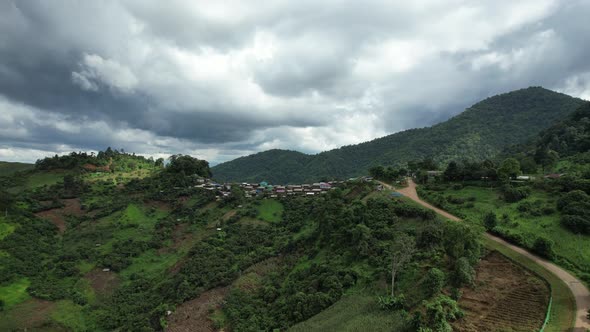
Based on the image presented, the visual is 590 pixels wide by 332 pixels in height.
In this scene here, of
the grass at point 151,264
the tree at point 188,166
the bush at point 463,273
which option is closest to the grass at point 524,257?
the bush at point 463,273

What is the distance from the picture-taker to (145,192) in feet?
267

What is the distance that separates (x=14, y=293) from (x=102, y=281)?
448 inches

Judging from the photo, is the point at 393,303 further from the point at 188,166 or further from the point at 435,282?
the point at 188,166

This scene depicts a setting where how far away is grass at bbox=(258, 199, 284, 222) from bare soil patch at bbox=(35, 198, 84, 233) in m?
45.8

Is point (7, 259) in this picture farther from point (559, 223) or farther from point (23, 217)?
point (559, 223)

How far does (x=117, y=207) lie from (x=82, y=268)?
2206 cm

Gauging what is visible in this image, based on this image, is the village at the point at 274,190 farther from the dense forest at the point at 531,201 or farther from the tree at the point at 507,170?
the tree at the point at 507,170

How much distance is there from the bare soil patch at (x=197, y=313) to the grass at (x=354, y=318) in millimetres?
14426

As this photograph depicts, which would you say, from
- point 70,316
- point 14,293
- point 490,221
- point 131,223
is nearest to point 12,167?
point 131,223

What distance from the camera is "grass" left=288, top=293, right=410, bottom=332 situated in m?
24.5

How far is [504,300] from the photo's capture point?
80.7 feet

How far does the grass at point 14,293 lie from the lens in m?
43.1

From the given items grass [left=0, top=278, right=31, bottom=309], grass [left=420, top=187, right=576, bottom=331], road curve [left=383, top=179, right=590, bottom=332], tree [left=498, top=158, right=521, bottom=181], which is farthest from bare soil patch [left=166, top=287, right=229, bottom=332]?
tree [left=498, top=158, right=521, bottom=181]

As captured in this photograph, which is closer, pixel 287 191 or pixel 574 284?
pixel 574 284
